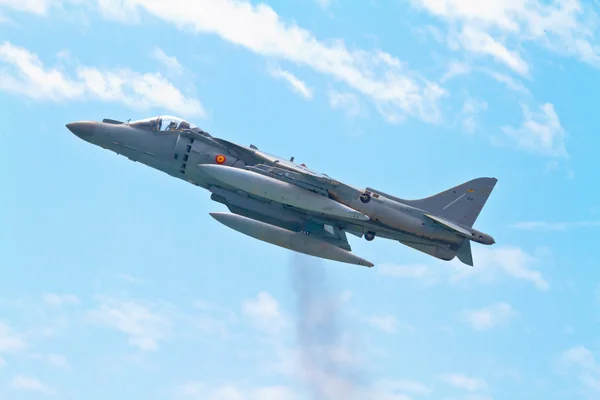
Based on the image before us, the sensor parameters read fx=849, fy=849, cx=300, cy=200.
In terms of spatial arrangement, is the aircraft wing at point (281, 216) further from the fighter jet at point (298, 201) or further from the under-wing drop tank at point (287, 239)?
the under-wing drop tank at point (287, 239)

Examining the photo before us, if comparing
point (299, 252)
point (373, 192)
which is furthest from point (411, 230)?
point (299, 252)

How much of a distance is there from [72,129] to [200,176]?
5.63m

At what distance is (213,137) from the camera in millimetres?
32812

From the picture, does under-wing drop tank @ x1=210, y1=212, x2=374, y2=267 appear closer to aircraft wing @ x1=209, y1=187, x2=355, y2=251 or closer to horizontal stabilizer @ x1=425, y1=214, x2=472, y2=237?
aircraft wing @ x1=209, y1=187, x2=355, y2=251

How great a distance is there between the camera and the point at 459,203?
33656mm

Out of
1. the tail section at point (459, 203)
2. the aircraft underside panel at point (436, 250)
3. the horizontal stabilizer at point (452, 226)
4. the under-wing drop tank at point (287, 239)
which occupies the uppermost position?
the tail section at point (459, 203)

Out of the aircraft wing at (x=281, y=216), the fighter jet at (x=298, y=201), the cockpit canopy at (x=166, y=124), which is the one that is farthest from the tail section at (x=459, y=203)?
the cockpit canopy at (x=166, y=124)

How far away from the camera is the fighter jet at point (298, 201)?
105 feet

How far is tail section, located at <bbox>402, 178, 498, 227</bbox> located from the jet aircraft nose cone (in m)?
12.6

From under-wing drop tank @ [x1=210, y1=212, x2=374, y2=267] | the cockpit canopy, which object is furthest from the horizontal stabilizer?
the cockpit canopy

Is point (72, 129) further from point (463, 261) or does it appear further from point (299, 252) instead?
point (463, 261)

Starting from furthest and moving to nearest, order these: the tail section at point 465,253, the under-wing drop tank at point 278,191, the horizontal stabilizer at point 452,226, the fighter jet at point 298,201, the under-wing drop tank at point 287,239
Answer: the tail section at point 465,253
the horizontal stabilizer at point 452,226
the under-wing drop tank at point 287,239
the fighter jet at point 298,201
the under-wing drop tank at point 278,191

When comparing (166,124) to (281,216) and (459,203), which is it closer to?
(281,216)

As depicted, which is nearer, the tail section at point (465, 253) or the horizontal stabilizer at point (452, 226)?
the horizontal stabilizer at point (452, 226)
